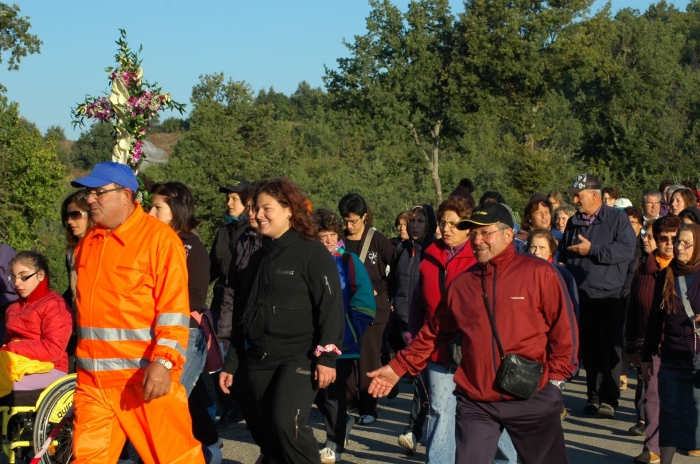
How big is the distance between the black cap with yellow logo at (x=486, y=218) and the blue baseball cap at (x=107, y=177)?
182cm

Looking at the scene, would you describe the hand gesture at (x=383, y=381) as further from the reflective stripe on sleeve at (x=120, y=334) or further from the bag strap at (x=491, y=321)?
the reflective stripe on sleeve at (x=120, y=334)

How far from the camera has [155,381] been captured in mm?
4617

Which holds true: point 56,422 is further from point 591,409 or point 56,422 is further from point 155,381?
point 591,409

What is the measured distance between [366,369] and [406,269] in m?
1.08

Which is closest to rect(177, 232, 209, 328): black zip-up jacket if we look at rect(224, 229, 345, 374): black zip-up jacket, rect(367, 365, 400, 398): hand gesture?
rect(224, 229, 345, 374): black zip-up jacket

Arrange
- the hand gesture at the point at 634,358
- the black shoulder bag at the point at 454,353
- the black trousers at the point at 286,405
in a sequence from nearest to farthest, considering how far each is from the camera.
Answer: the black trousers at the point at 286,405
the black shoulder bag at the point at 454,353
the hand gesture at the point at 634,358

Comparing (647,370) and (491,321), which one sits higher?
(491,321)

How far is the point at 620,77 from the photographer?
5047cm

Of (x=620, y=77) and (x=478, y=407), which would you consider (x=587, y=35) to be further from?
(x=478, y=407)

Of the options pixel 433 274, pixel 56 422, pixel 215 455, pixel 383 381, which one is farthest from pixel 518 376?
pixel 56 422

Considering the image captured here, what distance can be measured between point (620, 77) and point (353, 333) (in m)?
46.5

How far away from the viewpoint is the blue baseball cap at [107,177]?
4887 millimetres

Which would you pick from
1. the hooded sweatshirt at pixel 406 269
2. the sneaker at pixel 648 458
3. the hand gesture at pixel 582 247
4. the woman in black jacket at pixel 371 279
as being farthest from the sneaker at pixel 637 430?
the woman in black jacket at pixel 371 279

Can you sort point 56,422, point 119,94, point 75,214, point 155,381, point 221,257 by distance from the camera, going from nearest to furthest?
point 155,381 < point 56,422 < point 75,214 < point 119,94 < point 221,257
